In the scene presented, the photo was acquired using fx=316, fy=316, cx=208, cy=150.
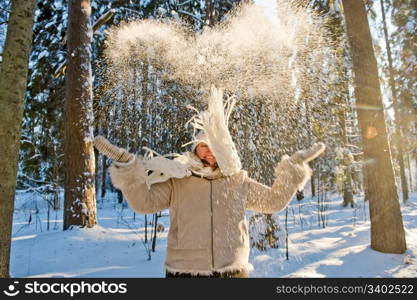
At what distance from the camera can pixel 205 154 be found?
8.76 feet

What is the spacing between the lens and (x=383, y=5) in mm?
18812

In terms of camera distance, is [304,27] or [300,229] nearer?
[304,27]

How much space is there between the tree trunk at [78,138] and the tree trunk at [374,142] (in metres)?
5.70

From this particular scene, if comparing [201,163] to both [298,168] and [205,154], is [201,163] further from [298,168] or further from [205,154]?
[298,168]

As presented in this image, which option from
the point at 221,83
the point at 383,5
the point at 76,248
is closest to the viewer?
the point at 76,248

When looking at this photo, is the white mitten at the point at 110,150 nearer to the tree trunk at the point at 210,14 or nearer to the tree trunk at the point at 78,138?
the tree trunk at the point at 78,138

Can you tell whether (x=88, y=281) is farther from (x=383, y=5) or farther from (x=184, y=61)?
(x=383, y=5)

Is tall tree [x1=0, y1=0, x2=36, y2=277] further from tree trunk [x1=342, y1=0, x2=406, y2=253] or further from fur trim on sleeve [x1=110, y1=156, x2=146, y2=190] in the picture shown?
tree trunk [x1=342, y1=0, x2=406, y2=253]

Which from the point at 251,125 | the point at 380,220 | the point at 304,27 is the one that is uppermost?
the point at 304,27

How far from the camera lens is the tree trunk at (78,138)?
638cm

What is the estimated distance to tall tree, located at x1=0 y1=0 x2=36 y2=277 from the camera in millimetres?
3016

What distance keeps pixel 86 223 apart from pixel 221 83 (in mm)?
→ 3880

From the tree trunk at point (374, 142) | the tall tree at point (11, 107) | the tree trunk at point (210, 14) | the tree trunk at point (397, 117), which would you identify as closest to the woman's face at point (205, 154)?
the tall tree at point (11, 107)

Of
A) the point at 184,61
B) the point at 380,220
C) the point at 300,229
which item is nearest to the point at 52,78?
the point at 184,61
